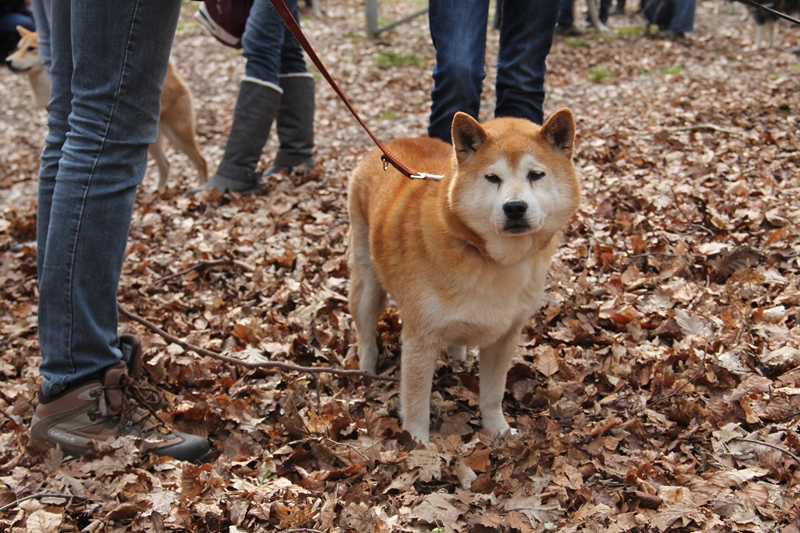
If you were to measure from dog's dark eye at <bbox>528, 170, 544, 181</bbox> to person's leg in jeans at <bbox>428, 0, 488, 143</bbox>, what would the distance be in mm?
1150

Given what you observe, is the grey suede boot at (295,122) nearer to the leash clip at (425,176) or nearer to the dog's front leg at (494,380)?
the leash clip at (425,176)

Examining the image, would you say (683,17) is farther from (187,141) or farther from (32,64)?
(32,64)

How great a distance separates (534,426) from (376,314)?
0.99 meters

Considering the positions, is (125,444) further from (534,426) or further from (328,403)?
(534,426)

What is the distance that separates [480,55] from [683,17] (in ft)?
36.5

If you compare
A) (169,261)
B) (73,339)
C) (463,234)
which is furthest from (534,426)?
(169,261)

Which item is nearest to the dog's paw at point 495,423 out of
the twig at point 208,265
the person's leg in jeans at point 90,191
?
the person's leg in jeans at point 90,191

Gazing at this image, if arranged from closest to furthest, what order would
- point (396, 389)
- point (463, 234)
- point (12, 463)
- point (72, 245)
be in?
point (72, 245) → point (463, 234) → point (12, 463) → point (396, 389)

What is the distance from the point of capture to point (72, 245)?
2.26 m

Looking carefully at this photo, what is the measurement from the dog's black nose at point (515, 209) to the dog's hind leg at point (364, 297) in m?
1.09

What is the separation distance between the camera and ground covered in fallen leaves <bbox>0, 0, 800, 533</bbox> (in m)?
2.27

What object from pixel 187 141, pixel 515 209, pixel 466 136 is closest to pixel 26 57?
pixel 187 141

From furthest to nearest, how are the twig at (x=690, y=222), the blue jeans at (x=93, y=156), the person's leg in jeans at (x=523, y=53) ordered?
the twig at (x=690, y=222) < the person's leg in jeans at (x=523, y=53) < the blue jeans at (x=93, y=156)

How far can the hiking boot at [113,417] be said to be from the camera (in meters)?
2.49
